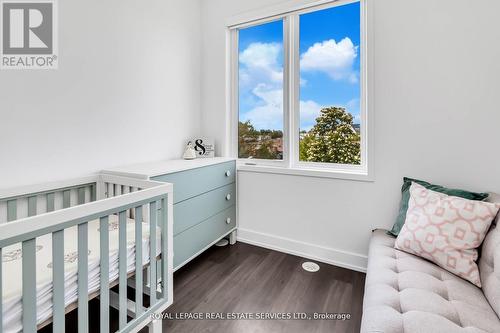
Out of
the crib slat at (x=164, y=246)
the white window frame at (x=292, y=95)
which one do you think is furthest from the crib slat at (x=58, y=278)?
the white window frame at (x=292, y=95)

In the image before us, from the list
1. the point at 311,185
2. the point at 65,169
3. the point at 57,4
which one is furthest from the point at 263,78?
the point at 65,169

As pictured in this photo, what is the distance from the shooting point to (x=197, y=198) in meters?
2.10

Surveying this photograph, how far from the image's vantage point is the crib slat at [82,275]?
1.01m

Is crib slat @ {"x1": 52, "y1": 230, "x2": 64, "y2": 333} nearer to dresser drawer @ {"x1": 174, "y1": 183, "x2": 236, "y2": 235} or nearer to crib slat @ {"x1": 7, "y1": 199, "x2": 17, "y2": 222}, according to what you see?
crib slat @ {"x1": 7, "y1": 199, "x2": 17, "y2": 222}

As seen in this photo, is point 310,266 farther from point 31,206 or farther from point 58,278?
point 31,206

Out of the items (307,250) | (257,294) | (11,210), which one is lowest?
(257,294)

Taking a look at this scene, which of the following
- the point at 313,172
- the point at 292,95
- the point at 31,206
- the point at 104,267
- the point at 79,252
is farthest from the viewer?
the point at 292,95

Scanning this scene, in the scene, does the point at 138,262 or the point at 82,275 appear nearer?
the point at 82,275

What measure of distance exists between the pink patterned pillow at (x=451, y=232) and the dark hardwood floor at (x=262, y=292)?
23.6 inches

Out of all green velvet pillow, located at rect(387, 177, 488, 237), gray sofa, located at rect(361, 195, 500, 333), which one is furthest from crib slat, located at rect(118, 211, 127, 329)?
green velvet pillow, located at rect(387, 177, 488, 237)

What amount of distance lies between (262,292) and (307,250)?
676 mm

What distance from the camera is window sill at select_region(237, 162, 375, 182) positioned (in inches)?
82.5

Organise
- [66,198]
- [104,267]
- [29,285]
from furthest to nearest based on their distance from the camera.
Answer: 1. [66,198]
2. [104,267]
3. [29,285]

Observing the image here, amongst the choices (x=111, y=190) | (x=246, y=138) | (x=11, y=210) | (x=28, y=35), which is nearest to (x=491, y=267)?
(x=246, y=138)
